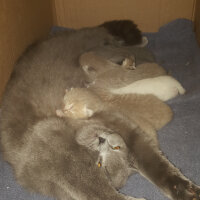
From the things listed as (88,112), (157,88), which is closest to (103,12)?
(157,88)

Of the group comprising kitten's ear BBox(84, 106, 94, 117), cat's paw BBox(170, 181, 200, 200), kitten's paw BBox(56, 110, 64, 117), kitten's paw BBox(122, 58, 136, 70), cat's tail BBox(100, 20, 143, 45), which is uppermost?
cat's tail BBox(100, 20, 143, 45)

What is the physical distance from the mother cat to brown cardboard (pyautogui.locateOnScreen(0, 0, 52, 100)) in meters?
0.08

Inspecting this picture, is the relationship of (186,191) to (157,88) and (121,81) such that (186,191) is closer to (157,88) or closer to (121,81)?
(157,88)

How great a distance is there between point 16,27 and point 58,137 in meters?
0.86

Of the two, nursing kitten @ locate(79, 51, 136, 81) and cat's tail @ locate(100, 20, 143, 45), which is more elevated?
cat's tail @ locate(100, 20, 143, 45)

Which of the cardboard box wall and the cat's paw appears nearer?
the cat's paw

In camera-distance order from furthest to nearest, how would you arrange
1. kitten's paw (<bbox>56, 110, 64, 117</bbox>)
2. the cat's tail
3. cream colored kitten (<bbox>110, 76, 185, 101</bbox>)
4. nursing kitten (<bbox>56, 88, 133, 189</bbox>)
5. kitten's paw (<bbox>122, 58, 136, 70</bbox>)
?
1. the cat's tail
2. kitten's paw (<bbox>122, 58, 136, 70</bbox>)
3. cream colored kitten (<bbox>110, 76, 185, 101</bbox>)
4. kitten's paw (<bbox>56, 110, 64, 117</bbox>)
5. nursing kitten (<bbox>56, 88, 133, 189</bbox>)

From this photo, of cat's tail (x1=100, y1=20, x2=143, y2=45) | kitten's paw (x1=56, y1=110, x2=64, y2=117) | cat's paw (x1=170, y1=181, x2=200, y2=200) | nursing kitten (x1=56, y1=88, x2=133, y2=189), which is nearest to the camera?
cat's paw (x1=170, y1=181, x2=200, y2=200)

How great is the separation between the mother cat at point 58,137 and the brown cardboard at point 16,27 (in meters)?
0.08

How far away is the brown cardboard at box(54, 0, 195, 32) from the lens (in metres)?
2.33

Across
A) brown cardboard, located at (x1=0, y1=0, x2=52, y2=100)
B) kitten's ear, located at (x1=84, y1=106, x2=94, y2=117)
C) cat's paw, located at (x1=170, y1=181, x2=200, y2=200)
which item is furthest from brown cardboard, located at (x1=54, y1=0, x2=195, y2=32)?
cat's paw, located at (x1=170, y1=181, x2=200, y2=200)

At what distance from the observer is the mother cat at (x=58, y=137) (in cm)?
109

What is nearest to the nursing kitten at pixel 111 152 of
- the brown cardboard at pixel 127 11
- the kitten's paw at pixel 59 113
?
the kitten's paw at pixel 59 113

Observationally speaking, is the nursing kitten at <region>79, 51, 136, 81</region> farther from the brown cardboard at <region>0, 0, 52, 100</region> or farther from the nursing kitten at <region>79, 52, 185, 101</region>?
the brown cardboard at <region>0, 0, 52, 100</region>
